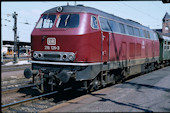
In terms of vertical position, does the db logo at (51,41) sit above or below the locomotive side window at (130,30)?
below

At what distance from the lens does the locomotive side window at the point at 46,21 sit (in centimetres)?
860

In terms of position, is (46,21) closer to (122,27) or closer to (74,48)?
(74,48)

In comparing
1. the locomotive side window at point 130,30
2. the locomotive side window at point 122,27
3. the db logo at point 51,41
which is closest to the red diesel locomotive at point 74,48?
the db logo at point 51,41

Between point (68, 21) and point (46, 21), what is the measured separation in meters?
1.19

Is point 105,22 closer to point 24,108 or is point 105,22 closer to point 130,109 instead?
point 130,109

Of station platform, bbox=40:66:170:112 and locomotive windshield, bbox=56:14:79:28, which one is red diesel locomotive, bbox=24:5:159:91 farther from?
station platform, bbox=40:66:170:112

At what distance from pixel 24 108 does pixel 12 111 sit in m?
0.44

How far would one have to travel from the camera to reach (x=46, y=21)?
8.78m

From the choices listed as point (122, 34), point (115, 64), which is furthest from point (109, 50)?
point (122, 34)

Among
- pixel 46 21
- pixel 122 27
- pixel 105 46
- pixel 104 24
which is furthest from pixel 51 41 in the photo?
pixel 122 27

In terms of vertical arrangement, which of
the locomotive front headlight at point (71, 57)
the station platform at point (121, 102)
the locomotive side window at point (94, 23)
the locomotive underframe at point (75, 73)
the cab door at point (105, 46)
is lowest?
Answer: the station platform at point (121, 102)

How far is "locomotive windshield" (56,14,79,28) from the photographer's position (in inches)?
317

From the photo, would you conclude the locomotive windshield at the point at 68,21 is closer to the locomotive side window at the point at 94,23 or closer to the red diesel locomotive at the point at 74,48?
the red diesel locomotive at the point at 74,48

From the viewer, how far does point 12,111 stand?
22.4 ft
